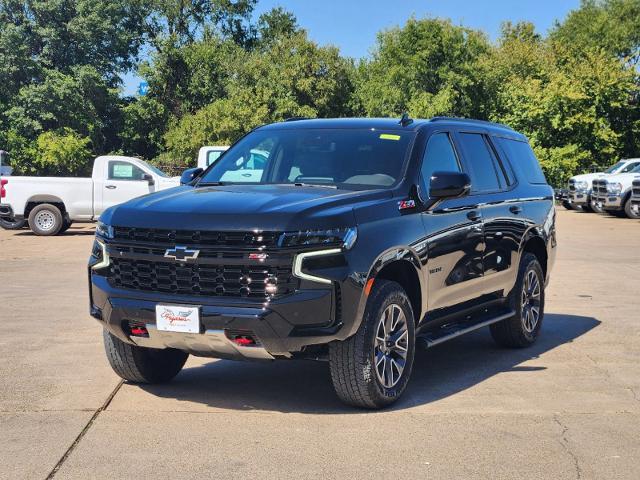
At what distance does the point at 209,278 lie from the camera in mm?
5855

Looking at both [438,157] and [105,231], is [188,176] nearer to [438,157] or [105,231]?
[105,231]

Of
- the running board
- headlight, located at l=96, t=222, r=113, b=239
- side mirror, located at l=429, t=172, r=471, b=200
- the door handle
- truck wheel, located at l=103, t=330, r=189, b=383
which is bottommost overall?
truck wheel, located at l=103, t=330, r=189, b=383

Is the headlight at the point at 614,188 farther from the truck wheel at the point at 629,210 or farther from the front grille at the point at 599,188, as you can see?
the truck wheel at the point at 629,210

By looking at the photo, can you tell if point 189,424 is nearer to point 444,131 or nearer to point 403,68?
point 444,131

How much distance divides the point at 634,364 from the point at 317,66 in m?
55.0

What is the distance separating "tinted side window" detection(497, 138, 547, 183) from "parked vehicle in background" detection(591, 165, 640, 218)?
21.7 m

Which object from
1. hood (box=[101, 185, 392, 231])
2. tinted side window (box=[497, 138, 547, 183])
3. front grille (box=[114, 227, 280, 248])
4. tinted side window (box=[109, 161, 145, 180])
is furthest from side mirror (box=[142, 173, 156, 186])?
front grille (box=[114, 227, 280, 248])

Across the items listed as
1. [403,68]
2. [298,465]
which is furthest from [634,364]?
[403,68]

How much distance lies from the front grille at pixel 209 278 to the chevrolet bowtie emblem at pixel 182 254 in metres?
0.04

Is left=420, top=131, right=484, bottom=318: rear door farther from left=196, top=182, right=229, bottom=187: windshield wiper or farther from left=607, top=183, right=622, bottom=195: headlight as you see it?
left=607, top=183, right=622, bottom=195: headlight

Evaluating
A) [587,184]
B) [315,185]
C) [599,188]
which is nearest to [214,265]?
[315,185]

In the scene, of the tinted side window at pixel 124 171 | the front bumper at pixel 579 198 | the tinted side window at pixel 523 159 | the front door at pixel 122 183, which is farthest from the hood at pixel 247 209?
the front bumper at pixel 579 198

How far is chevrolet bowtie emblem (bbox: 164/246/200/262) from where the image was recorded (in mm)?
5852

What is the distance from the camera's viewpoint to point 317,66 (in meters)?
61.5
